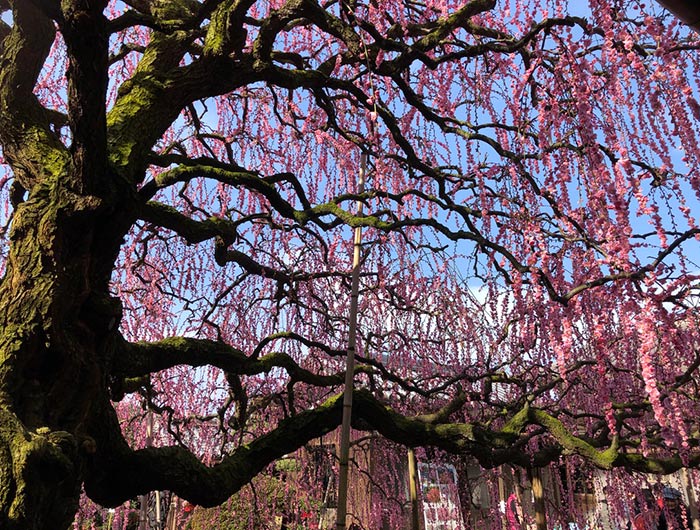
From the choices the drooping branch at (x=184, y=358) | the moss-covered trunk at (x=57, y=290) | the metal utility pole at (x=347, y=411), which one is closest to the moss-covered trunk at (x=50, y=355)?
the moss-covered trunk at (x=57, y=290)

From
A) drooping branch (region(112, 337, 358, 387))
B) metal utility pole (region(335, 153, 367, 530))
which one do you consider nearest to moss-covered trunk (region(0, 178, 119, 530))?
drooping branch (region(112, 337, 358, 387))

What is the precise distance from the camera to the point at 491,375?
4770 mm

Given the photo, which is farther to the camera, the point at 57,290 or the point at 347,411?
the point at 347,411

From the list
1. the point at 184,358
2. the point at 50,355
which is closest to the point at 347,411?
the point at 184,358

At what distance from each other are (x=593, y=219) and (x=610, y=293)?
22.5 inches

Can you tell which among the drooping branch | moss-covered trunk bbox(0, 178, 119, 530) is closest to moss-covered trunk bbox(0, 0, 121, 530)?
moss-covered trunk bbox(0, 178, 119, 530)

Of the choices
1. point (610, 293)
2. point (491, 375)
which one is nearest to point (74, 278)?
point (610, 293)

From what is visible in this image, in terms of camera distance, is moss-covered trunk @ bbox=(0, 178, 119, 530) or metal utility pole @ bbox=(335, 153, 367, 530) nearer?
moss-covered trunk @ bbox=(0, 178, 119, 530)

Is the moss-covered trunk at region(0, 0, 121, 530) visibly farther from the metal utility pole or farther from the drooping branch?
the metal utility pole

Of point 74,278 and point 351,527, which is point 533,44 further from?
point 351,527

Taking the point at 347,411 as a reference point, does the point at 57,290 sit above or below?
above

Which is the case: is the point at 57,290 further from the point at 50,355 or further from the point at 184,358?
Result: the point at 184,358

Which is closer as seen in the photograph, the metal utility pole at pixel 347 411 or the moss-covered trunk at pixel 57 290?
the moss-covered trunk at pixel 57 290

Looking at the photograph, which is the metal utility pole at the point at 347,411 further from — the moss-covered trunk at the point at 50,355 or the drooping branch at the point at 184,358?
the moss-covered trunk at the point at 50,355
